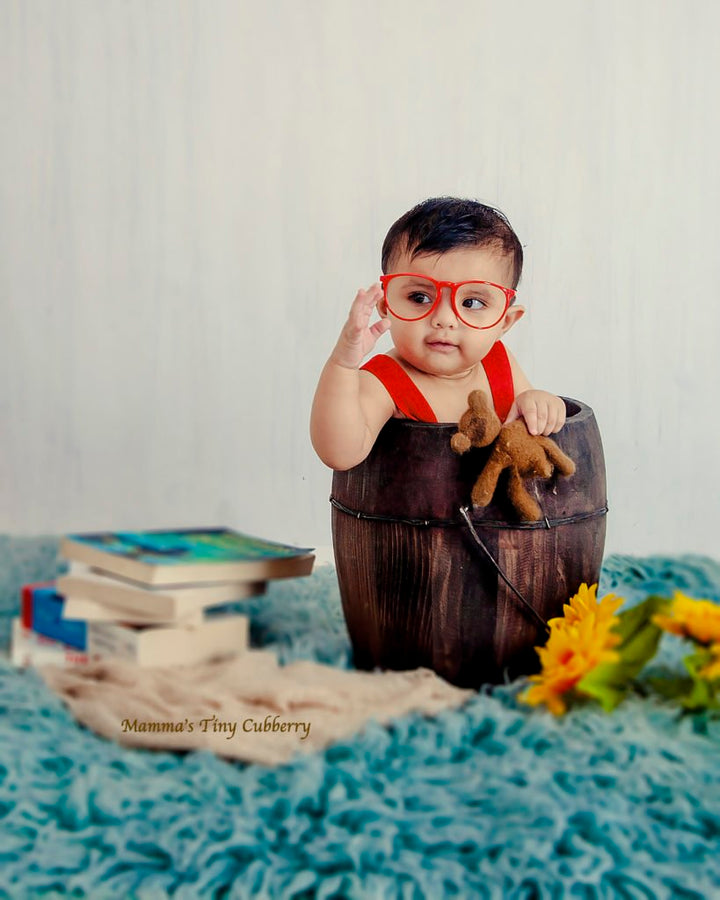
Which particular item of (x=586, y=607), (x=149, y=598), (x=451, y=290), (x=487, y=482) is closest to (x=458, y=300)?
(x=451, y=290)

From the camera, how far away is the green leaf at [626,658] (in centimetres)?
104

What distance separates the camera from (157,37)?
1.77 metres

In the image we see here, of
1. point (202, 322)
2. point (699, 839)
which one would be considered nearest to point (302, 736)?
point (699, 839)

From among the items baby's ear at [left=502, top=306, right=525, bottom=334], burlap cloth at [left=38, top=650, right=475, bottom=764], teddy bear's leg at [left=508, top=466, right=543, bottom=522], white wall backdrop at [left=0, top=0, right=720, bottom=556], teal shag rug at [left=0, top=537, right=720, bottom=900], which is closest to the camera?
teal shag rug at [left=0, top=537, right=720, bottom=900]

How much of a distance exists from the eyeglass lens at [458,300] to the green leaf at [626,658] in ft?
1.17

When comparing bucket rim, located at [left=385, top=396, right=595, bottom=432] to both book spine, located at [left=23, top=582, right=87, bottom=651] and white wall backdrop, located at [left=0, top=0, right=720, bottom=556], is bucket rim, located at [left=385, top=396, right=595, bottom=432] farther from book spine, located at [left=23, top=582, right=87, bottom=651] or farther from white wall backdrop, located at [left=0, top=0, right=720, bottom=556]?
white wall backdrop, located at [left=0, top=0, right=720, bottom=556]

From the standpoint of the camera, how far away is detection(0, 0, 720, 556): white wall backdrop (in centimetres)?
178

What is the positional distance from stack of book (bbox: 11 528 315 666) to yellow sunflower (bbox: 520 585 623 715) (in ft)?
0.87

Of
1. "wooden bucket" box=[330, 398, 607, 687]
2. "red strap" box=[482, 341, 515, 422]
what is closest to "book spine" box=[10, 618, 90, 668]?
"wooden bucket" box=[330, 398, 607, 687]

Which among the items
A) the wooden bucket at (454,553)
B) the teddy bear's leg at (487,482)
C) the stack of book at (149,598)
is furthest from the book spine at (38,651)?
the teddy bear's leg at (487,482)

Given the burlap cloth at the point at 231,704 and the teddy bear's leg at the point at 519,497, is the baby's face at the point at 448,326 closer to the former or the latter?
the teddy bear's leg at the point at 519,497

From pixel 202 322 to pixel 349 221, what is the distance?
31cm

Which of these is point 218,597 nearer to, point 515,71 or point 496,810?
point 496,810

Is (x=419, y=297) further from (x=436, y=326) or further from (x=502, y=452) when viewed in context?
(x=502, y=452)
